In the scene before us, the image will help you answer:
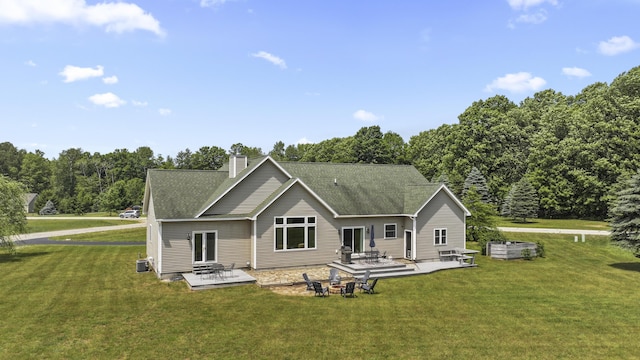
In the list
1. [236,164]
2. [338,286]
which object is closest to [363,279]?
[338,286]

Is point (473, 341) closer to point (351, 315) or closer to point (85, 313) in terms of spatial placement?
point (351, 315)

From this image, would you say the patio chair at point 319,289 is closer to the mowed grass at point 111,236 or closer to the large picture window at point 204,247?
the large picture window at point 204,247

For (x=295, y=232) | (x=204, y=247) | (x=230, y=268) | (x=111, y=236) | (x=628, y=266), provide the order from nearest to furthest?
(x=230, y=268) → (x=204, y=247) → (x=295, y=232) → (x=628, y=266) → (x=111, y=236)

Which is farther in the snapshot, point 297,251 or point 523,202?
point 523,202

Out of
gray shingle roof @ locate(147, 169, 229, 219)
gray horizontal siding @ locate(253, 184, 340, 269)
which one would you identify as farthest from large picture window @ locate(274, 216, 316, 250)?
gray shingle roof @ locate(147, 169, 229, 219)

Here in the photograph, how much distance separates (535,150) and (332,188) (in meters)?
43.8

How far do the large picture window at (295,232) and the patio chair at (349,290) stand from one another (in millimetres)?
5856

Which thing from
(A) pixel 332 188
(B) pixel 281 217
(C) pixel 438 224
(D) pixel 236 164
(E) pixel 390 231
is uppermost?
(D) pixel 236 164

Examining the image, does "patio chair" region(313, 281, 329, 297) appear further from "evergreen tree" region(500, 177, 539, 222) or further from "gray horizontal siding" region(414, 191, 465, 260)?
"evergreen tree" region(500, 177, 539, 222)

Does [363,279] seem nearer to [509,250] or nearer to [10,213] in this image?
[509,250]

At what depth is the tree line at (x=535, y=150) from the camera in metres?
52.3

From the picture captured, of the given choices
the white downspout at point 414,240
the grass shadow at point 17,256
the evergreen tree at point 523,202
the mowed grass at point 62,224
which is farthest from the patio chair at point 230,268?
the evergreen tree at point 523,202

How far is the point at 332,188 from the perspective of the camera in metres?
28.0

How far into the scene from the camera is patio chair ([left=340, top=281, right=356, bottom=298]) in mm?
17641
